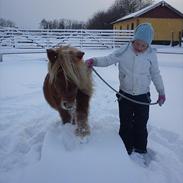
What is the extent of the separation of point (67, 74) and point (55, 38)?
17.4 metres

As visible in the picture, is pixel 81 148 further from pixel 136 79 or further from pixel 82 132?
pixel 136 79

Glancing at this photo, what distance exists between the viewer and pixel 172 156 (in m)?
3.74

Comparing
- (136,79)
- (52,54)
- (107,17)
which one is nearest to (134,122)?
(136,79)

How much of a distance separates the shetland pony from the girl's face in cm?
56

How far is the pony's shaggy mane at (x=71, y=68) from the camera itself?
10.5ft

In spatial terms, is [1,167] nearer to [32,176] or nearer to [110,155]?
[32,176]

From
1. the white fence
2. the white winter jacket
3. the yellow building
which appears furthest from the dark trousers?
the yellow building

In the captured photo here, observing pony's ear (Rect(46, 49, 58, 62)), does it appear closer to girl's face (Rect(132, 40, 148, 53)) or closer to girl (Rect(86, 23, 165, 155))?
girl (Rect(86, 23, 165, 155))

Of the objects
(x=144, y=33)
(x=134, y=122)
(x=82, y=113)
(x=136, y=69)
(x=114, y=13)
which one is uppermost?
(x=114, y=13)

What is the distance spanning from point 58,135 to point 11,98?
3.36m

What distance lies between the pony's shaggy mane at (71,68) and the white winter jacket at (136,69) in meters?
0.44

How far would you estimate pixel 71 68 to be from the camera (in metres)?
3.21

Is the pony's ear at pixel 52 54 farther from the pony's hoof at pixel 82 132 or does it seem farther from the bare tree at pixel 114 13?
the bare tree at pixel 114 13

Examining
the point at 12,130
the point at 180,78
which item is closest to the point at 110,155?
the point at 12,130
